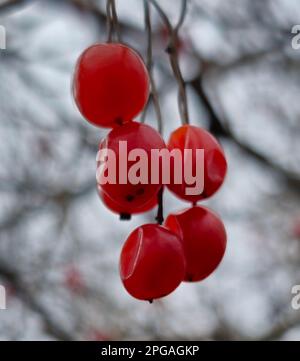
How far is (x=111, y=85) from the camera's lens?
0.65 meters

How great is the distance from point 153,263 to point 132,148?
0.41 ft

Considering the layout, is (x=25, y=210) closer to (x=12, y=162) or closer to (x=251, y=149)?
(x=12, y=162)

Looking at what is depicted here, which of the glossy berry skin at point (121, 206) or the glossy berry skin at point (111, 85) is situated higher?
the glossy berry skin at point (111, 85)

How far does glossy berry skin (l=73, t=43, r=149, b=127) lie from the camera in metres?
0.66

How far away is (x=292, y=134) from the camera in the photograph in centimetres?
234

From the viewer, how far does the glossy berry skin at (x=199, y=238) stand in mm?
675

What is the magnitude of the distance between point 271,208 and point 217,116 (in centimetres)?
122
